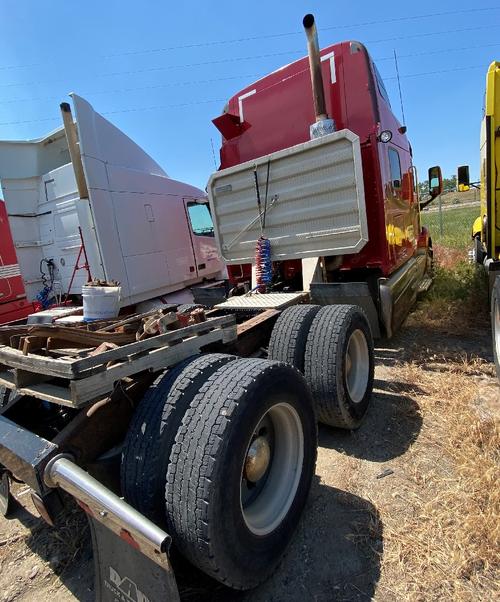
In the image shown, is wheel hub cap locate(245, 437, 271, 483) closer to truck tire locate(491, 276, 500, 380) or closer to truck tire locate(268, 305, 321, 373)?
truck tire locate(268, 305, 321, 373)

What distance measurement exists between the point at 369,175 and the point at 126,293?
13.2ft

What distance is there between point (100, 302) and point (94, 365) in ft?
4.86

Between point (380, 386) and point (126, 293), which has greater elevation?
point (126, 293)

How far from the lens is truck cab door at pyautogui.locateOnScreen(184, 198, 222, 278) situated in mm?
8141

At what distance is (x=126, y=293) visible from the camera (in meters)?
6.39

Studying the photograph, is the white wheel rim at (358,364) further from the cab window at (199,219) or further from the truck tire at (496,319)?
the cab window at (199,219)

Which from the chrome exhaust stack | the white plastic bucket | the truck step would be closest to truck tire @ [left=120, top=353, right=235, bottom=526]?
the white plastic bucket

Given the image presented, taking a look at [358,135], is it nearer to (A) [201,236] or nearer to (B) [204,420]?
(B) [204,420]

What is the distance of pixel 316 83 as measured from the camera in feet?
14.7

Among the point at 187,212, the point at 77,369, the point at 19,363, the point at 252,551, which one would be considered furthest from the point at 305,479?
the point at 187,212

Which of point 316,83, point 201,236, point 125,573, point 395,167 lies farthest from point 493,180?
point 201,236

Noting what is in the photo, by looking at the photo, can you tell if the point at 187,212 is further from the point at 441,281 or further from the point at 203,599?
the point at 203,599

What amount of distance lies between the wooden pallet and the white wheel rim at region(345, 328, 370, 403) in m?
1.40

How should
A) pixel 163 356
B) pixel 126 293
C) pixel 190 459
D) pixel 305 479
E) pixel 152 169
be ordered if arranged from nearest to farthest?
pixel 190 459 → pixel 163 356 → pixel 305 479 → pixel 126 293 → pixel 152 169
